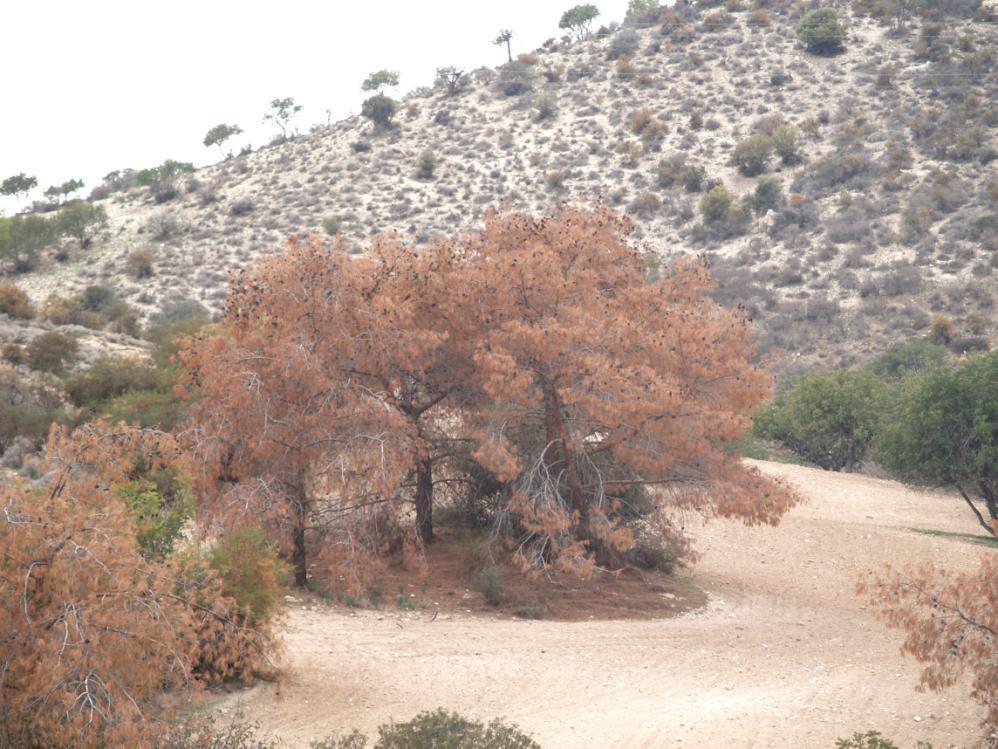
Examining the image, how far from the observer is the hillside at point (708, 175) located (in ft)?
157

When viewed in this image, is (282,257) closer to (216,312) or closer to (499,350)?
(499,350)

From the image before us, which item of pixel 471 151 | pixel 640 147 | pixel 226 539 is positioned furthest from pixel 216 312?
pixel 226 539

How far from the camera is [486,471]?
18.1 meters

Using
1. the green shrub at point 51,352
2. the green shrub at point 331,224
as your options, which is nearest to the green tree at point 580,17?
the green shrub at point 331,224

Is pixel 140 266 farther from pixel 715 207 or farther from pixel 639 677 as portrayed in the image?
pixel 639 677

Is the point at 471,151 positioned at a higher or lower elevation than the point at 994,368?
higher

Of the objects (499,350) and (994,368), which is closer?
(499,350)

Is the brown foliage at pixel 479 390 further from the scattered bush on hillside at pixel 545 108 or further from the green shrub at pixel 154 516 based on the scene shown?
the scattered bush on hillside at pixel 545 108

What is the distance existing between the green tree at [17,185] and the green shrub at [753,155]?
45550mm

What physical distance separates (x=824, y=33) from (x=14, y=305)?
50.3 metres

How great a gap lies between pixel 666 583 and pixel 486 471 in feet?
11.3

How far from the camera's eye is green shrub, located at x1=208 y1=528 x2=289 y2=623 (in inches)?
422

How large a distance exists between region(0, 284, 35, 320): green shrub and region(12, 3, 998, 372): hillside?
34.7 ft

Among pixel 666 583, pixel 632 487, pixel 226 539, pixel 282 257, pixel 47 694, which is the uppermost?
pixel 282 257
